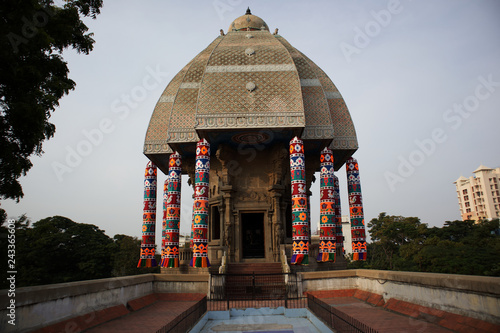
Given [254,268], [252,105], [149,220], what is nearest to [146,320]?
[254,268]

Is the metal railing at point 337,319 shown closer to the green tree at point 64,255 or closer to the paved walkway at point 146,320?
the paved walkway at point 146,320

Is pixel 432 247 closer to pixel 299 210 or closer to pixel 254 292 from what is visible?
pixel 299 210

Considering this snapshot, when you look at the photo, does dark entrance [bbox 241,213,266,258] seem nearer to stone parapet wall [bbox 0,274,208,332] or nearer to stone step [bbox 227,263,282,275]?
stone step [bbox 227,263,282,275]

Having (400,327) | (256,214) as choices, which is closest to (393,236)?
(256,214)

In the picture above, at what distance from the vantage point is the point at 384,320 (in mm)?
7488

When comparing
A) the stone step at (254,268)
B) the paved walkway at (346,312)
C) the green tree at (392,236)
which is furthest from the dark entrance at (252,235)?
the green tree at (392,236)

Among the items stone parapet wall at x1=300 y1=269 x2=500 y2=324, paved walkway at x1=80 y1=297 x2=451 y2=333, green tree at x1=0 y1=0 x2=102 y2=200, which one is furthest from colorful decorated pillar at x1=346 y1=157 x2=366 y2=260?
green tree at x1=0 y1=0 x2=102 y2=200

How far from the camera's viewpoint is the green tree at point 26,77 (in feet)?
16.5

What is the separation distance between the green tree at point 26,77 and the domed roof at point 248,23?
694 inches

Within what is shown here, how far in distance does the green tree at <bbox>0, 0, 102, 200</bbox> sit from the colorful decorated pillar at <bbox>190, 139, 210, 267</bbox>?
344 inches

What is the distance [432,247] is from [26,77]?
1404 inches

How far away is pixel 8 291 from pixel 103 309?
3.11m

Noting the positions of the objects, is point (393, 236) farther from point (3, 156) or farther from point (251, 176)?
point (3, 156)

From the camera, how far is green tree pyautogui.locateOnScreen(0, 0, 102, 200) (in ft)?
16.5
